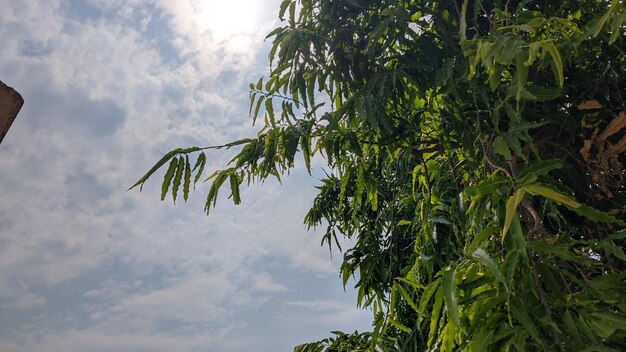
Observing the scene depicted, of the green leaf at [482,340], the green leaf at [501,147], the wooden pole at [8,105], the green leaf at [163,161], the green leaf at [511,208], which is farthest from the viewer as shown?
the green leaf at [163,161]

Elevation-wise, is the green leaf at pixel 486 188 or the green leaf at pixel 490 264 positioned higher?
the green leaf at pixel 486 188

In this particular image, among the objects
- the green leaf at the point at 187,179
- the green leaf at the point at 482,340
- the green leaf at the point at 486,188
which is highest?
the green leaf at the point at 187,179

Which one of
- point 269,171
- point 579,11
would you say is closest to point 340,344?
point 269,171

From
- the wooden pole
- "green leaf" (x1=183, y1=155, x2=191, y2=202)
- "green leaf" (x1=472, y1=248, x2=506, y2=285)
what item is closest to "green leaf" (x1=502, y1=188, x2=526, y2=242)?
"green leaf" (x1=472, y1=248, x2=506, y2=285)

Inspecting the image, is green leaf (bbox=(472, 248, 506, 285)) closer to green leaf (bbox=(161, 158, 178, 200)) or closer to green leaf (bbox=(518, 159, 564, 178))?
green leaf (bbox=(518, 159, 564, 178))

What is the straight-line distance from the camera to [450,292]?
1046 mm

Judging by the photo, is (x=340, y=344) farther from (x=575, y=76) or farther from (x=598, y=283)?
(x=598, y=283)

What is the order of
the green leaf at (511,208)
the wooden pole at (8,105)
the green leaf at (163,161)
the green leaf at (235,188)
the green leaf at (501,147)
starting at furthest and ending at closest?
the green leaf at (235,188)
the green leaf at (163,161)
the green leaf at (501,147)
the green leaf at (511,208)
the wooden pole at (8,105)

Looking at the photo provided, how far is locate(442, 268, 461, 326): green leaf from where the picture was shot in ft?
3.32

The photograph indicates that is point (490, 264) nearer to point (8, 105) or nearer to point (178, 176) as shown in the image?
point (8, 105)

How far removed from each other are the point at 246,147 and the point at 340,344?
155cm

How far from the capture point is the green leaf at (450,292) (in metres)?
1.01

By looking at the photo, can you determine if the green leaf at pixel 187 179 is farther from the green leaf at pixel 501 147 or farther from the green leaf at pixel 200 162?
the green leaf at pixel 501 147

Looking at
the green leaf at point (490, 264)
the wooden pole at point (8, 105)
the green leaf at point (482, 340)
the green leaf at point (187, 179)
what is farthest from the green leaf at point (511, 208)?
the green leaf at point (187, 179)
